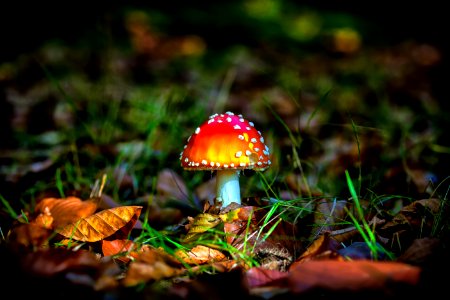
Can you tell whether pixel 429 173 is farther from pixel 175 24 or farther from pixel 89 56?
pixel 175 24

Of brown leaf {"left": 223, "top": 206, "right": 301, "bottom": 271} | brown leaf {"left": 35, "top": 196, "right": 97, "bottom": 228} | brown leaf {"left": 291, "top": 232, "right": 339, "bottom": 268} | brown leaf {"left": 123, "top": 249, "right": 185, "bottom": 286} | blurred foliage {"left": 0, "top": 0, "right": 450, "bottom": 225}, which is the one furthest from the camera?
blurred foliage {"left": 0, "top": 0, "right": 450, "bottom": 225}

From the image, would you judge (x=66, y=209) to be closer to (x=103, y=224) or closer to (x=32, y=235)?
(x=103, y=224)

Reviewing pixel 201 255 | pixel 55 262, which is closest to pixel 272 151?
pixel 201 255

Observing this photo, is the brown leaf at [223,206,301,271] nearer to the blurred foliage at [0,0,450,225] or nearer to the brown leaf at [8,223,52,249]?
the blurred foliage at [0,0,450,225]

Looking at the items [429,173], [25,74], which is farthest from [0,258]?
[25,74]

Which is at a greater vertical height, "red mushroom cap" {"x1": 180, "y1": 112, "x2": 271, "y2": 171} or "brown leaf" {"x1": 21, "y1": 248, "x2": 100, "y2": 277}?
"red mushroom cap" {"x1": 180, "y1": 112, "x2": 271, "y2": 171}

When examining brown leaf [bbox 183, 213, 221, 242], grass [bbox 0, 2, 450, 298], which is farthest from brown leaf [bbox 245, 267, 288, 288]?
brown leaf [bbox 183, 213, 221, 242]
